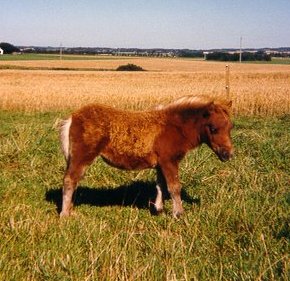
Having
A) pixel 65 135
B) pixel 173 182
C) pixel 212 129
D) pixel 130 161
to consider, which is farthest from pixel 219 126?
pixel 65 135

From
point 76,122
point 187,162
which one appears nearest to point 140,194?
point 187,162

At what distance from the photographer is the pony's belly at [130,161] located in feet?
20.9

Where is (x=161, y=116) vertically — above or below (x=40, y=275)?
above

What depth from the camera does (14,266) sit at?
4254 millimetres

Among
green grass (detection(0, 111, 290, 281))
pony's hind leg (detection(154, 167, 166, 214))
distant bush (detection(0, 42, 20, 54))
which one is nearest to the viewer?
green grass (detection(0, 111, 290, 281))

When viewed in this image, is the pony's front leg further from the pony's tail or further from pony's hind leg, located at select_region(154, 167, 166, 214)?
the pony's tail

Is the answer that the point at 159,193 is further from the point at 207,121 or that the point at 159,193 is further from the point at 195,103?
the point at 195,103

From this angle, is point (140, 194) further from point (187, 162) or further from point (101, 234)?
point (101, 234)

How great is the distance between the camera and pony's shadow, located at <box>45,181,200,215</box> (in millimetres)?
7378

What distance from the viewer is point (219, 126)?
6.21 meters

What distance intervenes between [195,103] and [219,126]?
0.54 metres

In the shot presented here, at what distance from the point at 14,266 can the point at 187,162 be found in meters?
5.12

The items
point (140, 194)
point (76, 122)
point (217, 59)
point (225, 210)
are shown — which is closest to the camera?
point (225, 210)

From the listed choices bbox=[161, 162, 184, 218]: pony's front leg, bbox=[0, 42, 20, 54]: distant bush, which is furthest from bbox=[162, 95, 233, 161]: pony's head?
bbox=[0, 42, 20, 54]: distant bush
